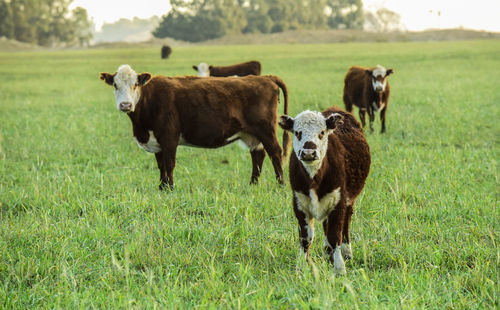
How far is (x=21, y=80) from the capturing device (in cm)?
2667

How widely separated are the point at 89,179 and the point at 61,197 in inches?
42.0

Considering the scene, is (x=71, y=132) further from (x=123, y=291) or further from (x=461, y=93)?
(x=461, y=93)

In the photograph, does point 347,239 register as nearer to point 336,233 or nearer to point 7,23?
point 336,233

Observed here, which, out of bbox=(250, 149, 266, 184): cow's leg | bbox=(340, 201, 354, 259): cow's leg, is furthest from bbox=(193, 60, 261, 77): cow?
bbox=(340, 201, 354, 259): cow's leg

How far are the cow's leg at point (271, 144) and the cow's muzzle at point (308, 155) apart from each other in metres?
3.33

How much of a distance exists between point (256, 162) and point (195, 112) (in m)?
1.12

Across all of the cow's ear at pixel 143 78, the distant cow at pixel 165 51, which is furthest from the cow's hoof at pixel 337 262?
the distant cow at pixel 165 51

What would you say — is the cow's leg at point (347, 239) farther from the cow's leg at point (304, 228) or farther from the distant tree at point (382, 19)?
the distant tree at point (382, 19)

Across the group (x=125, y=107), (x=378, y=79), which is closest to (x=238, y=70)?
(x=378, y=79)

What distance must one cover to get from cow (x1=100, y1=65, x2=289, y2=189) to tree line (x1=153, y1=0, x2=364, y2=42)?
8014 cm

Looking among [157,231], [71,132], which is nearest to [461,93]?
[71,132]

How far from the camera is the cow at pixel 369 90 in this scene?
424 inches

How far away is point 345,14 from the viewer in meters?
104

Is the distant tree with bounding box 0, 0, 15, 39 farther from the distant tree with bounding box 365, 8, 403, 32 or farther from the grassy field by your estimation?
the distant tree with bounding box 365, 8, 403, 32
